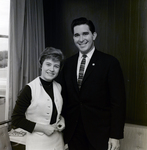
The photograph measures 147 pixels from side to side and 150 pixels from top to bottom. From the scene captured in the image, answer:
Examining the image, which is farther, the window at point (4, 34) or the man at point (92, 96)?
the window at point (4, 34)

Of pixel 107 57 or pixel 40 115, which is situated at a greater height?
pixel 107 57

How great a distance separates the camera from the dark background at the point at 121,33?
1850 mm

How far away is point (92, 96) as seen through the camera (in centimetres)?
125

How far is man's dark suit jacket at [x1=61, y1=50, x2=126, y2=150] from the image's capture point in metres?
1.23

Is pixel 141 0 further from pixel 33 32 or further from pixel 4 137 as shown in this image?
pixel 4 137

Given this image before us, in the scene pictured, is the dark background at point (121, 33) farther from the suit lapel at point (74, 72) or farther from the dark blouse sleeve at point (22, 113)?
the dark blouse sleeve at point (22, 113)

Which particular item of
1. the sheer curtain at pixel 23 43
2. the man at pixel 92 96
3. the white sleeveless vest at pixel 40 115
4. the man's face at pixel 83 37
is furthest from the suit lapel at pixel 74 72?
the sheer curtain at pixel 23 43

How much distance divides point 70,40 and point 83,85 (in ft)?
2.89

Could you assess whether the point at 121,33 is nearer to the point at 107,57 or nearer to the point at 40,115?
the point at 107,57

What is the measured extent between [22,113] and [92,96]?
457mm

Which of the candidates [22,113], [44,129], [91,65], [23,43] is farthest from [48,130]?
[23,43]

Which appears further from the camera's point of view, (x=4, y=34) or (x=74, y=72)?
(x=4, y=34)

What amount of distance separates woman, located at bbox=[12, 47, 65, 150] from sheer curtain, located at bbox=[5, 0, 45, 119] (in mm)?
753

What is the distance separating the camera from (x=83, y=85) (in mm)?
1256
